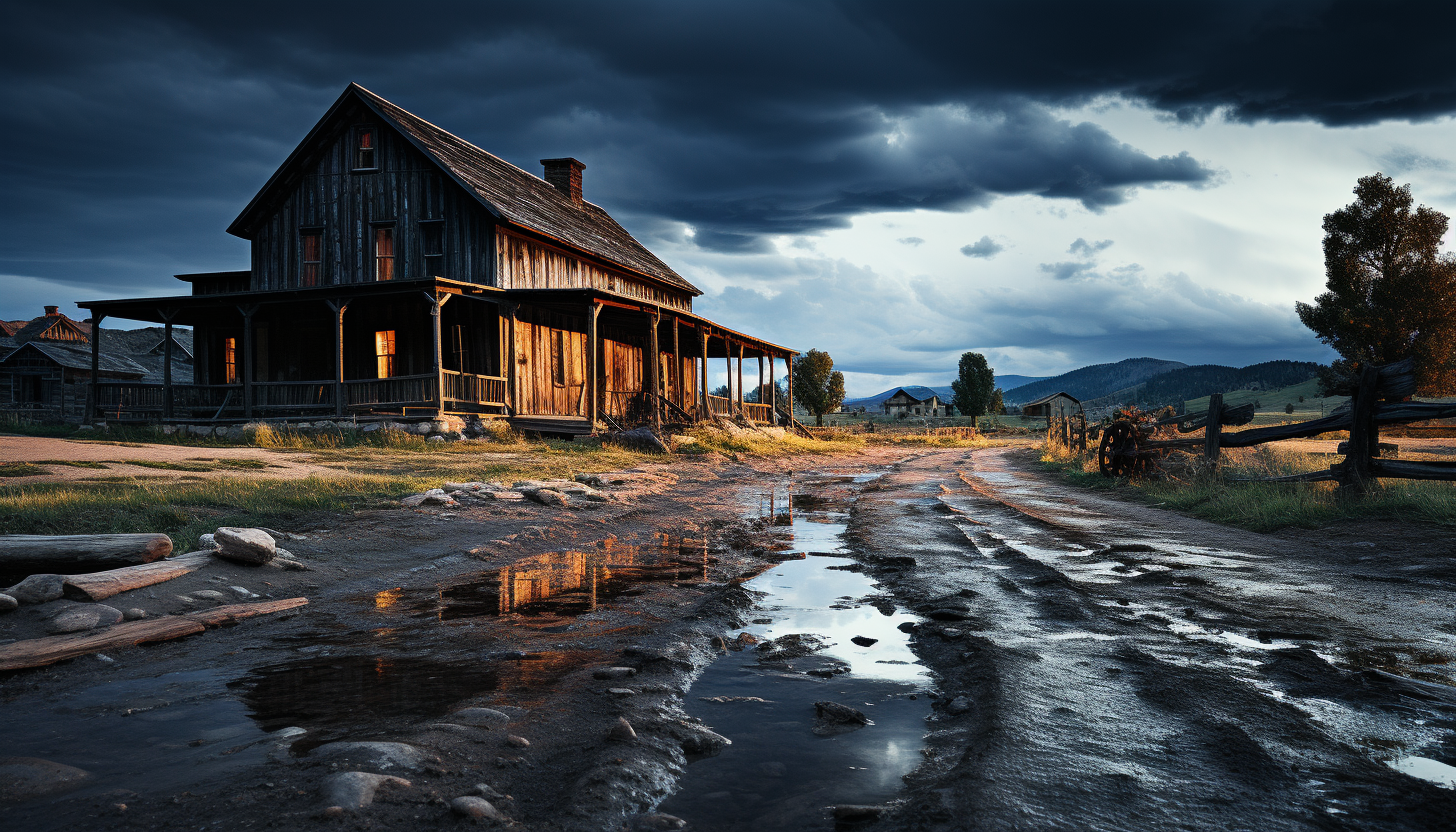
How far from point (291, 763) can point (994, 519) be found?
8.33m

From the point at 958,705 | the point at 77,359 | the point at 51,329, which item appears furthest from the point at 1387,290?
the point at 51,329

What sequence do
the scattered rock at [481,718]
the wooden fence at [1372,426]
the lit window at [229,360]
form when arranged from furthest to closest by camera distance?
1. the lit window at [229,360]
2. the wooden fence at [1372,426]
3. the scattered rock at [481,718]

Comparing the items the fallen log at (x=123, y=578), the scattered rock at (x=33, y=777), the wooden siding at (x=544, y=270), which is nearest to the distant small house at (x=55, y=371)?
A: the wooden siding at (x=544, y=270)

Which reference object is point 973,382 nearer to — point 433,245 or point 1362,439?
point 433,245

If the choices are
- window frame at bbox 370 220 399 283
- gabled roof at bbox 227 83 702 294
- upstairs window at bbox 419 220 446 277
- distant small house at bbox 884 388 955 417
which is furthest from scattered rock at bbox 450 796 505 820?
distant small house at bbox 884 388 955 417

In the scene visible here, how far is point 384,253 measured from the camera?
73.8 feet

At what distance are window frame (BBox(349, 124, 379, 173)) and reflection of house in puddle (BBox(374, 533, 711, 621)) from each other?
20.0 metres

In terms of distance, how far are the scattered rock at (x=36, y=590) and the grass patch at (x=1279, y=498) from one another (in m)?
10.4

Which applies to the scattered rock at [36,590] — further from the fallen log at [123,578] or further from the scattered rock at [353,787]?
the scattered rock at [353,787]

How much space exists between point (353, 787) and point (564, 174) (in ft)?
105

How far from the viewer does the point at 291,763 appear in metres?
2.51

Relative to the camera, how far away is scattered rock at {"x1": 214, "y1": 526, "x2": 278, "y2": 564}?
18.3ft

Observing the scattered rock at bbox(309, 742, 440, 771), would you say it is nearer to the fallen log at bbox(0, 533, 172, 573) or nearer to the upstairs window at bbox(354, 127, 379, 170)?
the fallen log at bbox(0, 533, 172, 573)

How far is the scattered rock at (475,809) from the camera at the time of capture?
2158 millimetres
